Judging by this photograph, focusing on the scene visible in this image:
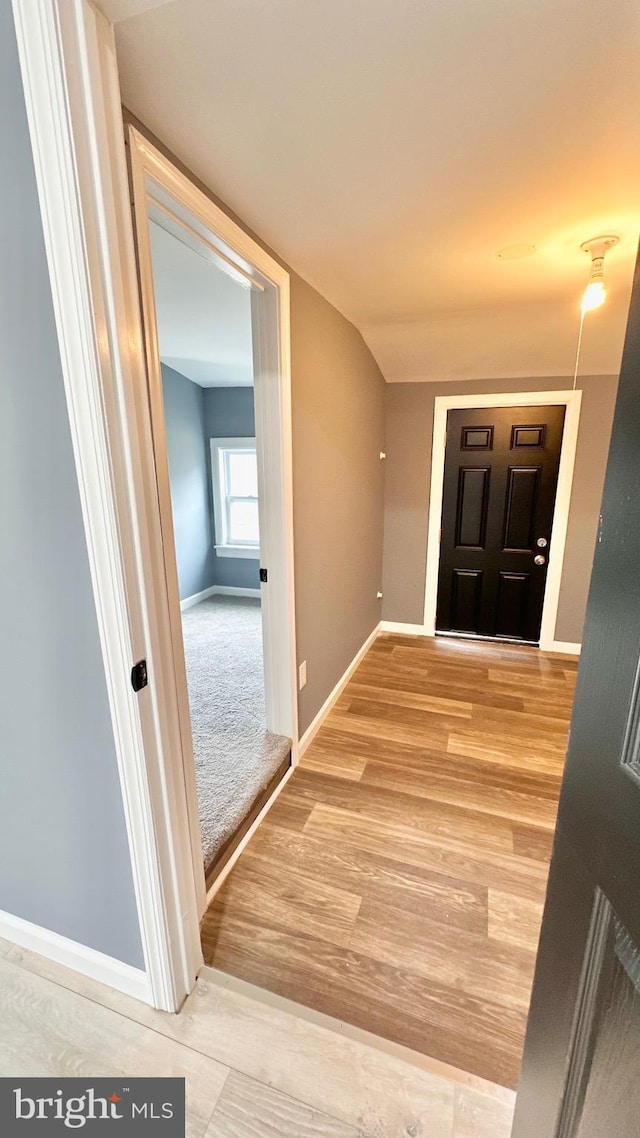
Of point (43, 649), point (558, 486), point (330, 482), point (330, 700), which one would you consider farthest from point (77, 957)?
point (558, 486)

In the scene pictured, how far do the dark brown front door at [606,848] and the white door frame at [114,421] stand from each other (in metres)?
0.84

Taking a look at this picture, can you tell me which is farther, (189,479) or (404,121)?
(189,479)

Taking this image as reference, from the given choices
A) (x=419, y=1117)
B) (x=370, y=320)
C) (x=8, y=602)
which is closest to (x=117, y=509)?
(x=8, y=602)

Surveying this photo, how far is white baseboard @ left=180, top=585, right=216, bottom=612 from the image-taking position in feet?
14.6

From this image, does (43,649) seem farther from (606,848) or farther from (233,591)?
(233,591)

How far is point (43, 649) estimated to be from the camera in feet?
3.54

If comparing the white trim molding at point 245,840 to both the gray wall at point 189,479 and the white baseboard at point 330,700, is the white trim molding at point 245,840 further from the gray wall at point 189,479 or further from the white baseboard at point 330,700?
the gray wall at point 189,479

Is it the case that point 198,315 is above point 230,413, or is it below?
above

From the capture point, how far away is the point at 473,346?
2932mm

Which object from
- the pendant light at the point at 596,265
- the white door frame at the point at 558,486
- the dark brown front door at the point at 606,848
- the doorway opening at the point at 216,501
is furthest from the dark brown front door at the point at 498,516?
the dark brown front door at the point at 606,848

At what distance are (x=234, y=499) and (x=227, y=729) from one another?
9.70 ft

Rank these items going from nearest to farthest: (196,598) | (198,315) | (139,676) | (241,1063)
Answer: (139,676) → (241,1063) → (198,315) → (196,598)

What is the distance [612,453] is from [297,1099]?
1.52m

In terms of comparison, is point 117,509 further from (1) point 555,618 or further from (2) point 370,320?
(1) point 555,618
